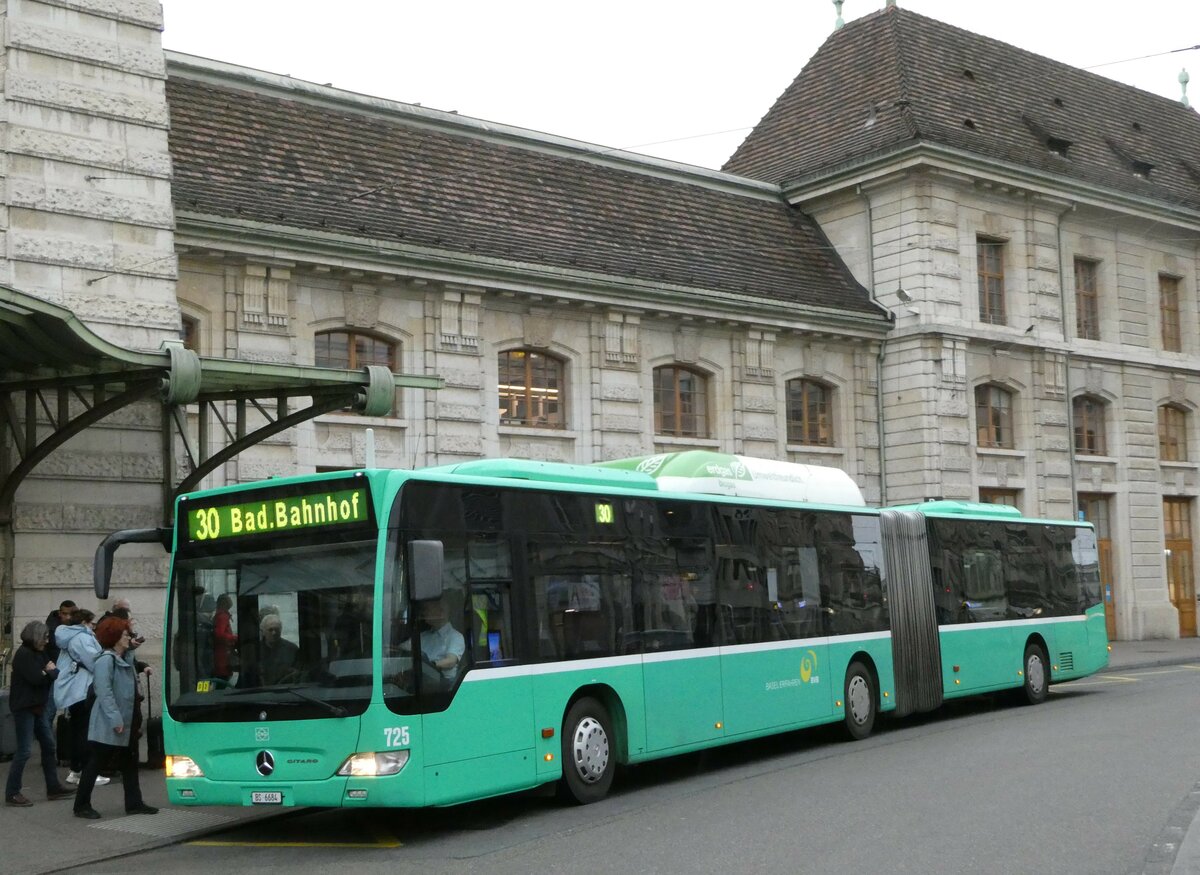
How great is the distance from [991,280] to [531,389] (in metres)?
12.6

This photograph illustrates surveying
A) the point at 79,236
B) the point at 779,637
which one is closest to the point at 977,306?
the point at 779,637

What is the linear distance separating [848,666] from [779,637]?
1.87 m

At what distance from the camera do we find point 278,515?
11203 millimetres

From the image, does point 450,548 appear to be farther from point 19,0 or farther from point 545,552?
point 19,0

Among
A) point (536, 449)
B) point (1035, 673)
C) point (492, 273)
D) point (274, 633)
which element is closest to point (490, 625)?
point (274, 633)

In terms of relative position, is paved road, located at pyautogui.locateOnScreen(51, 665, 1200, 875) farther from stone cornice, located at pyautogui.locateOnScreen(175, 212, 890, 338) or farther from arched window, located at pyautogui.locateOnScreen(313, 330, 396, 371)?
stone cornice, located at pyautogui.locateOnScreen(175, 212, 890, 338)

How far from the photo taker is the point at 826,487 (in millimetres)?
17875

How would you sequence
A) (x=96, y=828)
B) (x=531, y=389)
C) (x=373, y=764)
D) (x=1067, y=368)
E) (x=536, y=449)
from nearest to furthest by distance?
(x=373, y=764) < (x=96, y=828) < (x=536, y=449) < (x=531, y=389) < (x=1067, y=368)

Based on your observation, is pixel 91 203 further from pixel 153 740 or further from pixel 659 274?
pixel 659 274

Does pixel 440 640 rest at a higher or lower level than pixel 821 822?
higher

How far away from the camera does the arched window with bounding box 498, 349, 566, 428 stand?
25.6 meters

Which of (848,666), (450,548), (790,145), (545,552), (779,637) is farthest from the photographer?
(790,145)

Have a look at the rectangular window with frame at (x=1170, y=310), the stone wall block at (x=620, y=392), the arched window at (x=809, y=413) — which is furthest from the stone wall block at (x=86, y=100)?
the rectangular window with frame at (x=1170, y=310)

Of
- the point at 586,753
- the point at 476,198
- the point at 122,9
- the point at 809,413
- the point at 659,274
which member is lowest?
the point at 586,753
